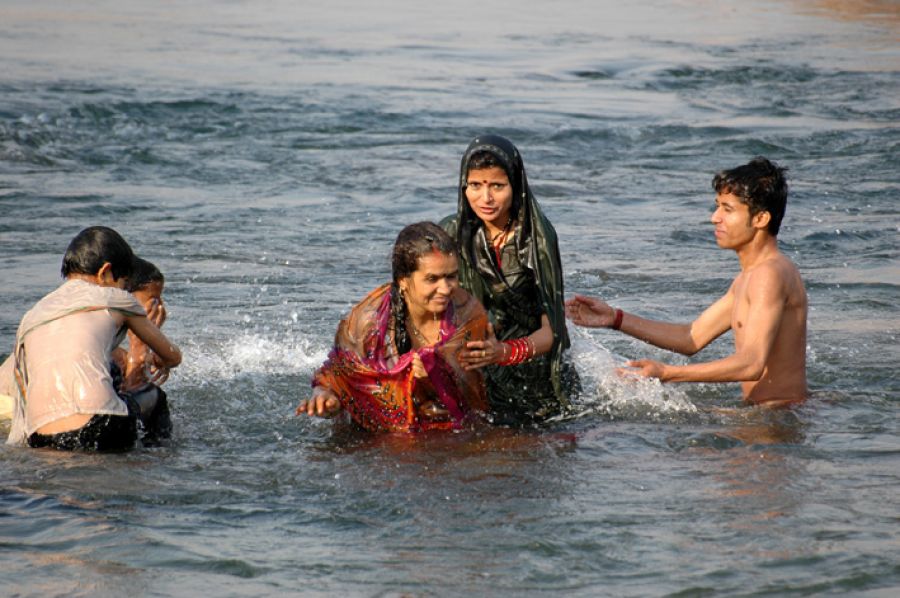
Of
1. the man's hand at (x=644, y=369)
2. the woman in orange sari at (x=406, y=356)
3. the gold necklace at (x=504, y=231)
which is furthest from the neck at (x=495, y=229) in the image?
the man's hand at (x=644, y=369)

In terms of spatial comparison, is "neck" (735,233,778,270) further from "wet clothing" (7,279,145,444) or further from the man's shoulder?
"wet clothing" (7,279,145,444)

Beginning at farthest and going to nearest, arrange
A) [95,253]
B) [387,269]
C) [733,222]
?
[387,269] → [733,222] → [95,253]

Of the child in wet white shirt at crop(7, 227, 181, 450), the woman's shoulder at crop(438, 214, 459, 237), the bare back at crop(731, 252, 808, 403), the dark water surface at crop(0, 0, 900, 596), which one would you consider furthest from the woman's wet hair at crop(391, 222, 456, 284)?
the bare back at crop(731, 252, 808, 403)

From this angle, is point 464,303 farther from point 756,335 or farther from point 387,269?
point 387,269

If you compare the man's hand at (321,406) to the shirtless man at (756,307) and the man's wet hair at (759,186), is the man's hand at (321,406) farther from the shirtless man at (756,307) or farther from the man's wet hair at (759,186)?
the man's wet hair at (759,186)

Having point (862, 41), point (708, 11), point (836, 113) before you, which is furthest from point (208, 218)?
point (708, 11)

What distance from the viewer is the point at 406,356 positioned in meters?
6.24

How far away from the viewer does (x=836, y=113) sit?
1756 cm

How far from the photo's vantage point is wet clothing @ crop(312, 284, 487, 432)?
625 centimetres

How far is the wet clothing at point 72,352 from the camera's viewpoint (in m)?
6.07

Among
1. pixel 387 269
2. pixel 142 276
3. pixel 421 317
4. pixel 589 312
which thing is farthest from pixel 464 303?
pixel 387 269

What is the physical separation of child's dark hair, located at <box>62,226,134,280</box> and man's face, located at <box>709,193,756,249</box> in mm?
2817

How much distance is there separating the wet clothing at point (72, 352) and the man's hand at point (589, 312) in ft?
7.07

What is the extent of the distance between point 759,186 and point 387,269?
453cm
